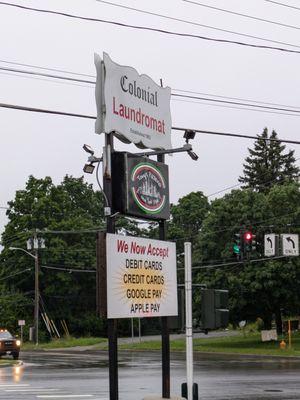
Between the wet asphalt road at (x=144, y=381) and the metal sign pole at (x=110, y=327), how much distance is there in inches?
298

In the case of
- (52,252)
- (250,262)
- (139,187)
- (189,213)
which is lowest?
(139,187)

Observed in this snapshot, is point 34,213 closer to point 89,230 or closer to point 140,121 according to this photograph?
point 89,230

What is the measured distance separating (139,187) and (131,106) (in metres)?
1.35

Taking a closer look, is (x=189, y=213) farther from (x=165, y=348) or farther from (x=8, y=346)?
(x=165, y=348)

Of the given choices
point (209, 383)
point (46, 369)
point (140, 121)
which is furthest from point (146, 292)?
point (46, 369)

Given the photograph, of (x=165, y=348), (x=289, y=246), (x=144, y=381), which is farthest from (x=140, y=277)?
(x=289, y=246)

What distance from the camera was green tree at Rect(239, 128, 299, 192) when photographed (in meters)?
87.1

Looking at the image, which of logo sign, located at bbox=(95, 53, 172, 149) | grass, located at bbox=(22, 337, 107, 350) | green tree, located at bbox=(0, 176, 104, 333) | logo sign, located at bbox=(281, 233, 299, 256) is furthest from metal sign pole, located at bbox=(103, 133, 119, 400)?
green tree, located at bbox=(0, 176, 104, 333)

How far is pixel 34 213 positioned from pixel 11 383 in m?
47.9

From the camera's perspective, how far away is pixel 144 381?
75.4ft

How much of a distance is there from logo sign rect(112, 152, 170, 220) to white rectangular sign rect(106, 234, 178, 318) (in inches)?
18.6

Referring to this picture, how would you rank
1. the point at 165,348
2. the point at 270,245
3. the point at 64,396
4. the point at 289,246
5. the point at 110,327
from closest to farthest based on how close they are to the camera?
the point at 110,327
the point at 165,348
the point at 64,396
the point at 289,246
the point at 270,245

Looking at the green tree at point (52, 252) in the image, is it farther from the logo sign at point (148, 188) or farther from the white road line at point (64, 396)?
the logo sign at point (148, 188)

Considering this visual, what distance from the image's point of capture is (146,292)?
1091cm
